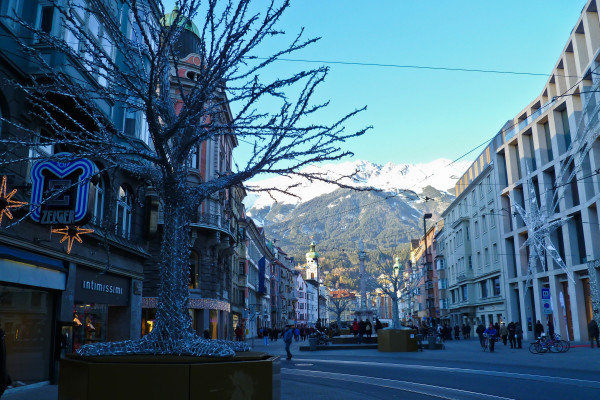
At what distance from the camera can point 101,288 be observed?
61.8ft

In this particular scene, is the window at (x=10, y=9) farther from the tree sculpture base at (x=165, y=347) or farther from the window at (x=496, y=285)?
the window at (x=496, y=285)

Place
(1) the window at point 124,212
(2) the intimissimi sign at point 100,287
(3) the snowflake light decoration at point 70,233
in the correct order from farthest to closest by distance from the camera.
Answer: (1) the window at point 124,212 < (2) the intimissimi sign at point 100,287 < (3) the snowflake light decoration at point 70,233

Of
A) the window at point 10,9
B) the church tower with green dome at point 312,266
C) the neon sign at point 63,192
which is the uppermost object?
the church tower with green dome at point 312,266

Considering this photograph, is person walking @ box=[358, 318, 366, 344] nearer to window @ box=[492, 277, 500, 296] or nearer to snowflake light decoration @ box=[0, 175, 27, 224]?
window @ box=[492, 277, 500, 296]

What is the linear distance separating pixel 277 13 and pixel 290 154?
72.4 inches

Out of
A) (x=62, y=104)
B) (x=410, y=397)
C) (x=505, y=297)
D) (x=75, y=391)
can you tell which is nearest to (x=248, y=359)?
(x=75, y=391)

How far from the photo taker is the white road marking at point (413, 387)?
37.9 feet

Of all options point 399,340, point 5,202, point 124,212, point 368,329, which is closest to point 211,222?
point 368,329

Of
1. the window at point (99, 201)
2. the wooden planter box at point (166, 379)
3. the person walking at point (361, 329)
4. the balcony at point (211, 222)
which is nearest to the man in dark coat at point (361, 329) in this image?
the person walking at point (361, 329)

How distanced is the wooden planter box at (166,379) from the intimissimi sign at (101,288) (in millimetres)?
9966

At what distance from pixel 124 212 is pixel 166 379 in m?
17.0

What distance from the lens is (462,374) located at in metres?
16.6

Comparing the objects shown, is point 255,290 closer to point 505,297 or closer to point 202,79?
point 505,297

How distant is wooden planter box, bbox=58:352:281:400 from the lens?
5.83 m
